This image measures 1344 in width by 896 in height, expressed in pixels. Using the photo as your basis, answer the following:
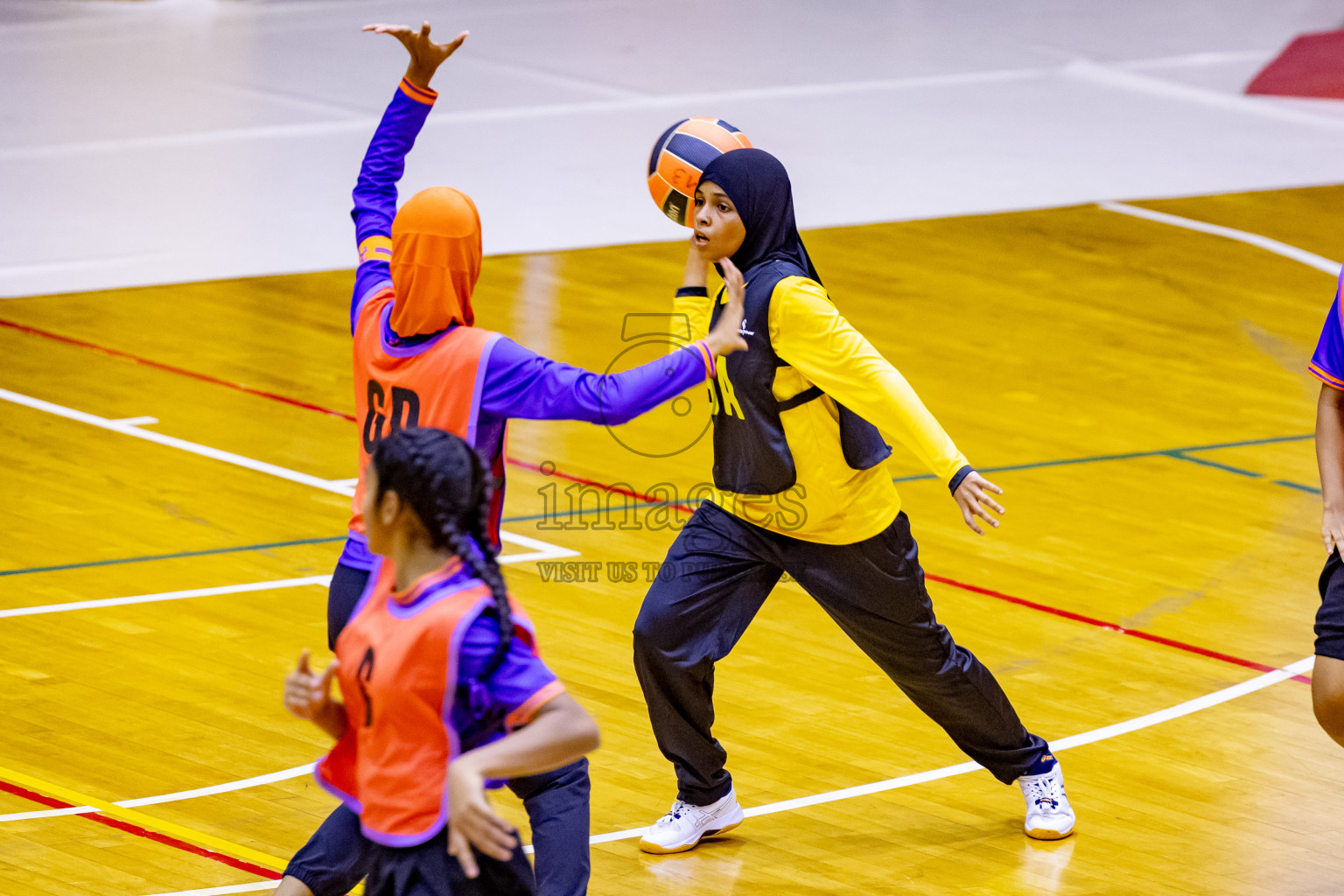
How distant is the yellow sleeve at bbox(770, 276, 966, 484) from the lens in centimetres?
474

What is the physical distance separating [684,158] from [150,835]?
2.30m

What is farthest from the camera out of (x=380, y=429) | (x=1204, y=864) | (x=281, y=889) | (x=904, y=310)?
(x=904, y=310)

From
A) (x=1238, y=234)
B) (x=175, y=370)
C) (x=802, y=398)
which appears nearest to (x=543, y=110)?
(x=1238, y=234)

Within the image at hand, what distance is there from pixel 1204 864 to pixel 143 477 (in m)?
4.58

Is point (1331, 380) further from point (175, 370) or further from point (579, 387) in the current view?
point (175, 370)

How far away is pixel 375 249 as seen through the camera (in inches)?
187

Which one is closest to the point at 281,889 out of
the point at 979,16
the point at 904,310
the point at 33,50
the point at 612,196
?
the point at 904,310

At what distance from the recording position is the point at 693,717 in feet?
16.7

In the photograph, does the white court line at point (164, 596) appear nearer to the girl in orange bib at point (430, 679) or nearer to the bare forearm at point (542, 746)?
the girl in orange bib at point (430, 679)

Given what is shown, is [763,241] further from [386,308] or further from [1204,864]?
[1204,864]

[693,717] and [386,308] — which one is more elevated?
[386,308]

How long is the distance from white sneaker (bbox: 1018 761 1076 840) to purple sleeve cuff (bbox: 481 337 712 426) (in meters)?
1.79

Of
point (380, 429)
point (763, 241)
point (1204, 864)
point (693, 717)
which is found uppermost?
point (763, 241)

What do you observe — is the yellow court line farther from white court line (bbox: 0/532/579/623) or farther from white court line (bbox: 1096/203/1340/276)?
white court line (bbox: 1096/203/1340/276)
